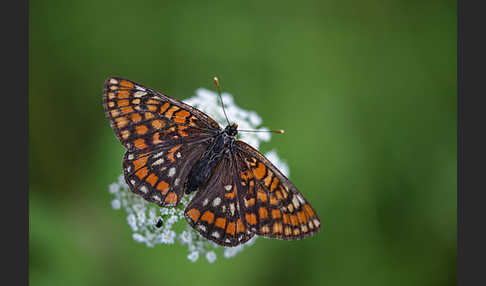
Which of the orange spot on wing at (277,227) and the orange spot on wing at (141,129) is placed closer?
the orange spot on wing at (277,227)

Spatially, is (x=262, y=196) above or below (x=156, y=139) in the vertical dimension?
below

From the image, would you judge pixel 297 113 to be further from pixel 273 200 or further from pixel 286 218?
pixel 286 218

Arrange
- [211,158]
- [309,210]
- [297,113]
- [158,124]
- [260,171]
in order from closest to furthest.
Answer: [309,210], [260,171], [211,158], [158,124], [297,113]

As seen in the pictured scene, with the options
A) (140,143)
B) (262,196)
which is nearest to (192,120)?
(140,143)

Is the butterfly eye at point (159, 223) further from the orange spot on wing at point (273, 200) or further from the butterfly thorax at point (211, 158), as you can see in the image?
the orange spot on wing at point (273, 200)

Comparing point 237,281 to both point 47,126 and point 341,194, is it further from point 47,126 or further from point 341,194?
point 47,126

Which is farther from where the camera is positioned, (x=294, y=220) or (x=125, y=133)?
(x=125, y=133)

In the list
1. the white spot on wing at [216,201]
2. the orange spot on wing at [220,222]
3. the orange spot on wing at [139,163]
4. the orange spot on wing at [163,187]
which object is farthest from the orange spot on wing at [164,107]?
the orange spot on wing at [220,222]
